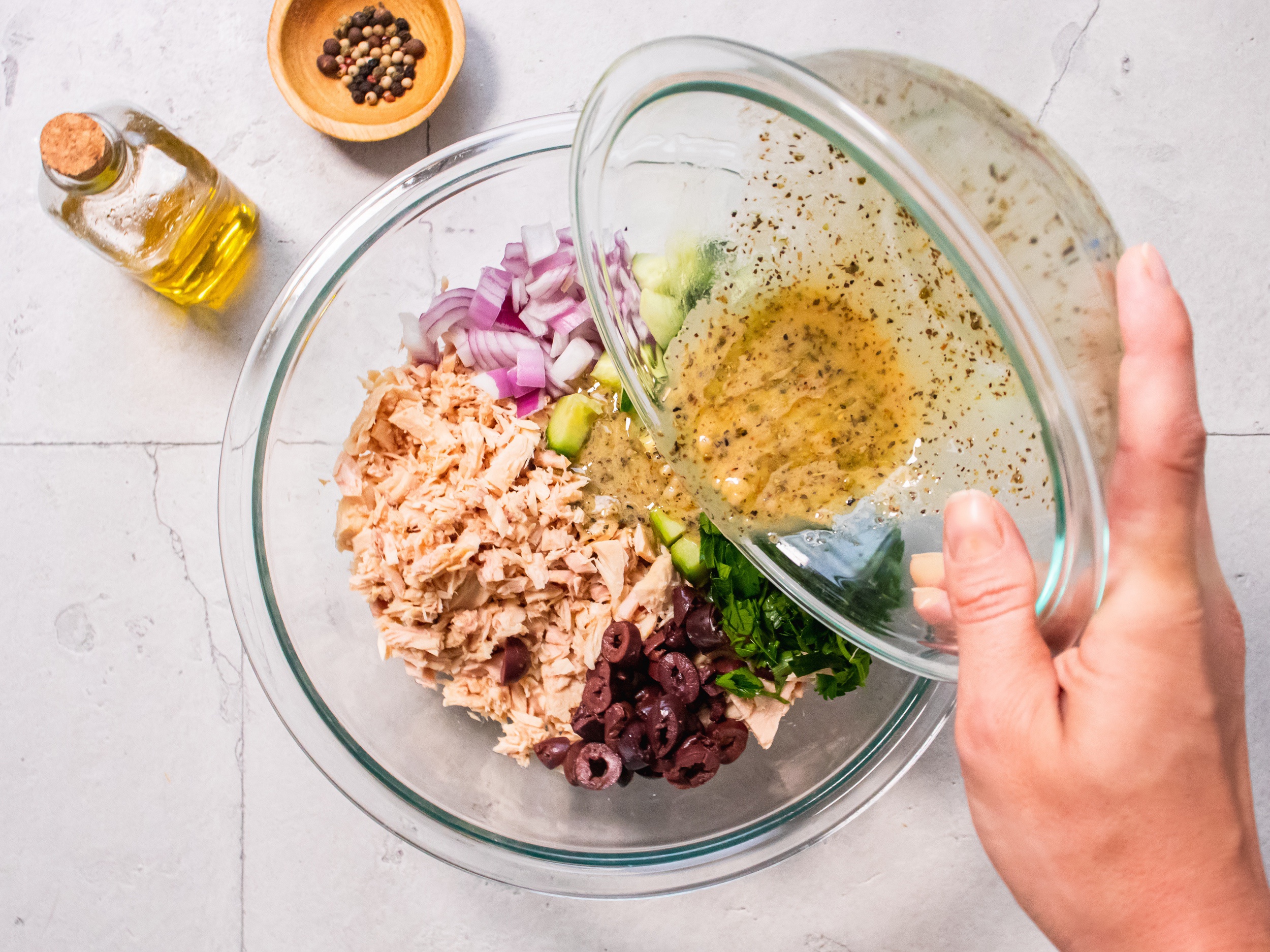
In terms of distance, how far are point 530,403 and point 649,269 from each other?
1.26 ft

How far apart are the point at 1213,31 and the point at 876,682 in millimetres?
1577

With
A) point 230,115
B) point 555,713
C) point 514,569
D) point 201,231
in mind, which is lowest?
point 555,713

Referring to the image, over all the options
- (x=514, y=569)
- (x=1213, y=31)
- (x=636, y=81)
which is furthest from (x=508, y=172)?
(x=1213, y=31)

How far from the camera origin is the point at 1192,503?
985 millimetres

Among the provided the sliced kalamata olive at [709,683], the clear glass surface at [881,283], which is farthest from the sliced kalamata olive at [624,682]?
the clear glass surface at [881,283]

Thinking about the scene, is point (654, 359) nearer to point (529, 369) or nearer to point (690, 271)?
point (690, 271)

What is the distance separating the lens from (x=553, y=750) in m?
1.58

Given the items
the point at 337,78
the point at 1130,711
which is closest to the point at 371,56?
the point at 337,78

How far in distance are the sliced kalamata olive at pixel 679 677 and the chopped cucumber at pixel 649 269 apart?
2.14 feet

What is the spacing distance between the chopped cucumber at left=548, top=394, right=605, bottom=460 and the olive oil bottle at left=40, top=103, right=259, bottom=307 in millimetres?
823

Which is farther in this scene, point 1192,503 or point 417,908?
point 417,908

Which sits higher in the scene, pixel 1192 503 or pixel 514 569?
pixel 1192 503

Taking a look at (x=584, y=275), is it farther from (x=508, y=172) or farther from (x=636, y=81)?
(x=508, y=172)

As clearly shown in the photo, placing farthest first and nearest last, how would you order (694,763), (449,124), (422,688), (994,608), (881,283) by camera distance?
(449,124) → (422,688) → (694,763) → (881,283) → (994,608)
